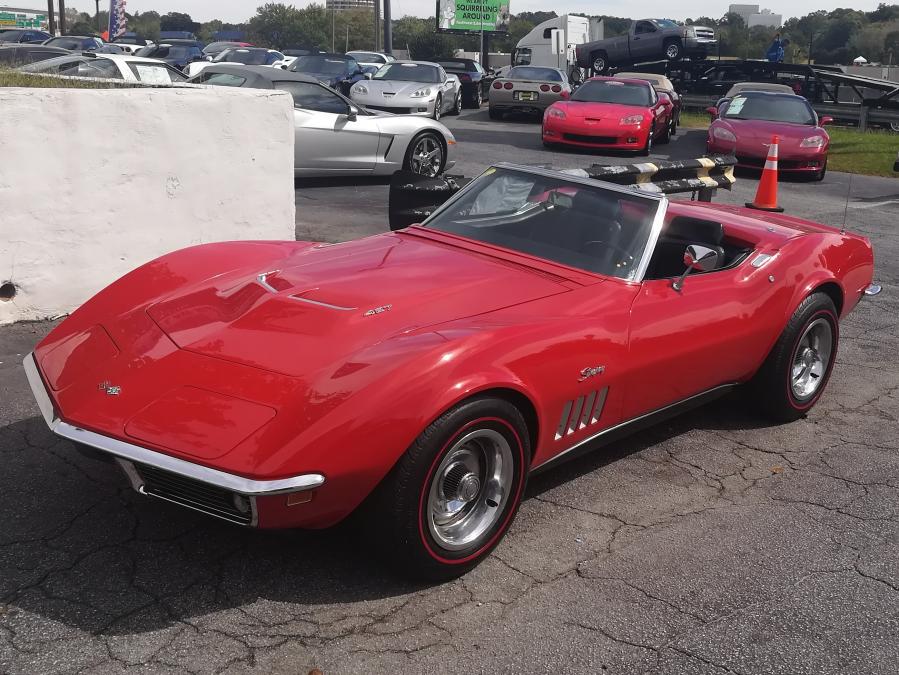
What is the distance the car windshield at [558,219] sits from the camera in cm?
425

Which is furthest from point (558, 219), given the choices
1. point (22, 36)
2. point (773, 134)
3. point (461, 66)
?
point (22, 36)

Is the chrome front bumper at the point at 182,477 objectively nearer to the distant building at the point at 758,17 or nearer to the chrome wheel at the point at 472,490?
the chrome wheel at the point at 472,490

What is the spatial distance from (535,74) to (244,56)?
7627mm

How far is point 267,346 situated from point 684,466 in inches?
83.4

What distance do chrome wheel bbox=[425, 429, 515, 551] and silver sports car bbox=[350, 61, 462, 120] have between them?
1585 centimetres

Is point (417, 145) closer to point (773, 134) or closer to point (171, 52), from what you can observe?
point (773, 134)

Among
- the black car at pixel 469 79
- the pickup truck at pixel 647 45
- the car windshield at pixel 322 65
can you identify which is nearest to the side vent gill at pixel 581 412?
the car windshield at pixel 322 65

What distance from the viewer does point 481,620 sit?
10.1ft

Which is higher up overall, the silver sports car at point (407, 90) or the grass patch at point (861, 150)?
the silver sports car at point (407, 90)

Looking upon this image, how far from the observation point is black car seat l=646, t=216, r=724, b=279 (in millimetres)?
4598

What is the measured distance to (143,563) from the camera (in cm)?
324

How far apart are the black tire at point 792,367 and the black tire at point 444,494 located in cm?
193

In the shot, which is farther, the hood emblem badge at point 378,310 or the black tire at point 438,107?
the black tire at point 438,107

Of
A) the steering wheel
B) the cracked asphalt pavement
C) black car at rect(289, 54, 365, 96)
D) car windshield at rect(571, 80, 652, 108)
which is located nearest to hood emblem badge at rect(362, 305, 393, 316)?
the cracked asphalt pavement
